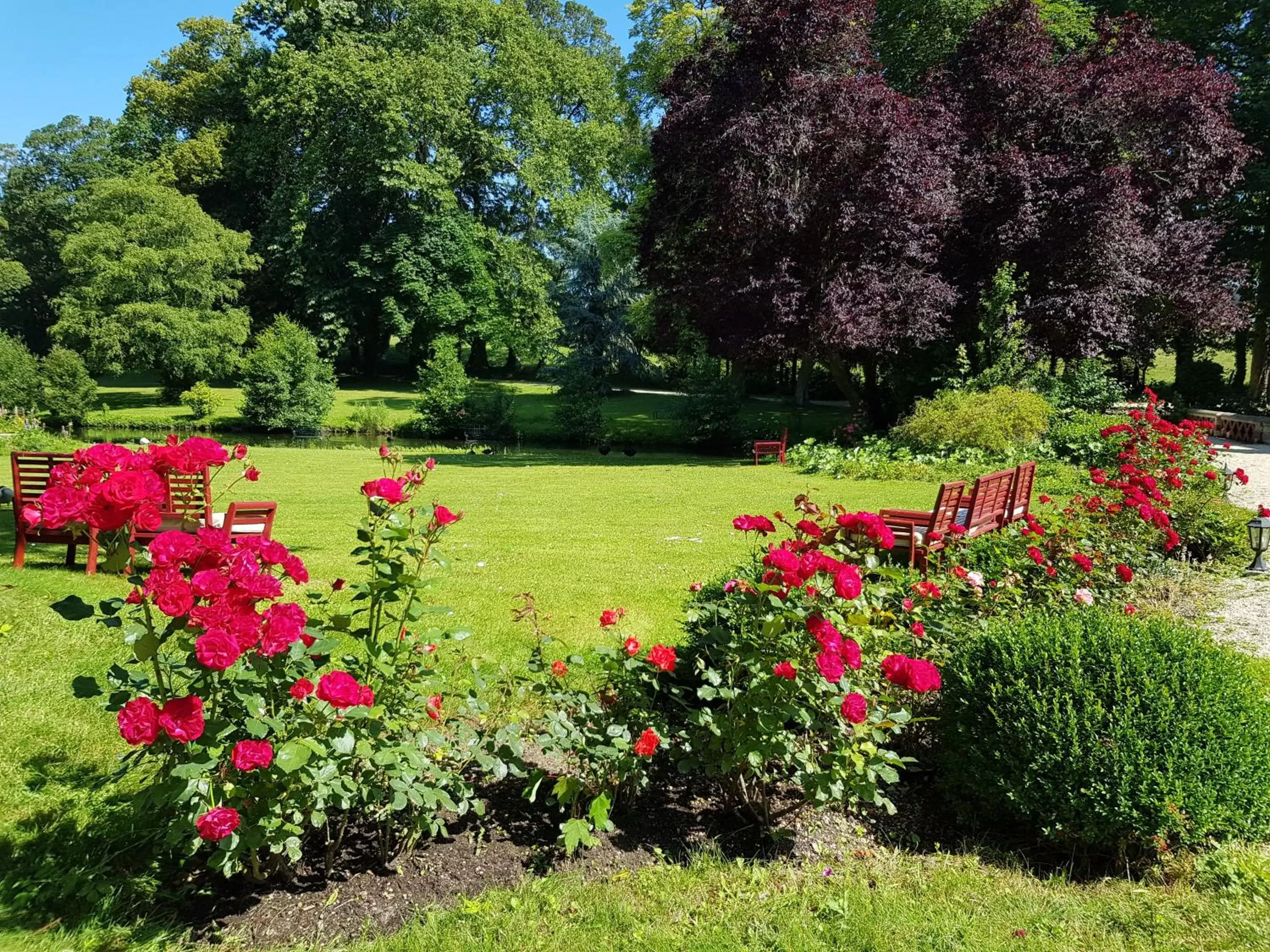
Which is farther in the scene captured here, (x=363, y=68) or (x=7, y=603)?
(x=363, y=68)

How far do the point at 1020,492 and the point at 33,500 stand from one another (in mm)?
9105

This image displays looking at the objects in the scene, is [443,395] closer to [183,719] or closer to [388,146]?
[388,146]

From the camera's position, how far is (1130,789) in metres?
2.91

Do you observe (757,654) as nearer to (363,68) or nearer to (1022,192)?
(1022,192)

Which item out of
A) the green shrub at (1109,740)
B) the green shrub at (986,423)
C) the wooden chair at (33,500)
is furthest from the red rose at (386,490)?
the green shrub at (986,423)

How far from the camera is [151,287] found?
3081 cm

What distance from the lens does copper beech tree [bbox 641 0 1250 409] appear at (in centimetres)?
1709

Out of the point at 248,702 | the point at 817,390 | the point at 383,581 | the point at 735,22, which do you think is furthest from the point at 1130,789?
the point at 817,390

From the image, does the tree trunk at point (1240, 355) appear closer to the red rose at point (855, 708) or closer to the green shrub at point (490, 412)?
the green shrub at point (490, 412)

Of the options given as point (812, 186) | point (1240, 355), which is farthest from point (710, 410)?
point (1240, 355)

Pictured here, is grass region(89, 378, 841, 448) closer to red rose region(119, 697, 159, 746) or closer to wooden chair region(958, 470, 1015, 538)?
wooden chair region(958, 470, 1015, 538)

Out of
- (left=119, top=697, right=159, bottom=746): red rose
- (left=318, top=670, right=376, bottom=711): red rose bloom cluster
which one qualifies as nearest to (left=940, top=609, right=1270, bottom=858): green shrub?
(left=318, top=670, right=376, bottom=711): red rose bloom cluster

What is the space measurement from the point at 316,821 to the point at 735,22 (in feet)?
64.5

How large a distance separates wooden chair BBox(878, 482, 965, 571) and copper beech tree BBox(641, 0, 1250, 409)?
33.5 ft
